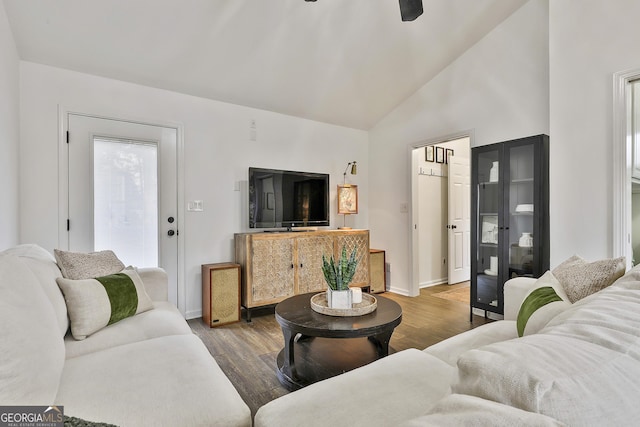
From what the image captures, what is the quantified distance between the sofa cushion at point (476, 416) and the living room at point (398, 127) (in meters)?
2.66

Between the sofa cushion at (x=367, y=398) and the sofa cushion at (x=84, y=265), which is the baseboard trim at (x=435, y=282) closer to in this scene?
the sofa cushion at (x=367, y=398)

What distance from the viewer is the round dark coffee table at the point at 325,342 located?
1.82 metres

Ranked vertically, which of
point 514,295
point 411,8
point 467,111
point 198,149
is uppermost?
point 411,8

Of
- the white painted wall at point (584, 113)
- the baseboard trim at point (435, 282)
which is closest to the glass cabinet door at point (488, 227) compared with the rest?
the white painted wall at point (584, 113)

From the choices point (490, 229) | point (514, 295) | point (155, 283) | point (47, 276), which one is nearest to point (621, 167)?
point (490, 229)

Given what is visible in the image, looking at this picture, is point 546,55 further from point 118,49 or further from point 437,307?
point 118,49

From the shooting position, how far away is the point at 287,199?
12.5 ft

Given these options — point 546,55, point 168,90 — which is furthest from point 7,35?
point 546,55

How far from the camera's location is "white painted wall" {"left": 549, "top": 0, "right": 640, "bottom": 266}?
2.36m

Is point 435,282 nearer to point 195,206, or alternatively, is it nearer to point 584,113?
point 584,113

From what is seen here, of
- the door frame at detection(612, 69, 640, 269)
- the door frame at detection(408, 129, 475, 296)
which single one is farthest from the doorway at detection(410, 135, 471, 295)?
the door frame at detection(612, 69, 640, 269)

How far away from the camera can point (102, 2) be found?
228 centimetres

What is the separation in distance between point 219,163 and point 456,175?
3520mm

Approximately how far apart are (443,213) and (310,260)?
2.49m
